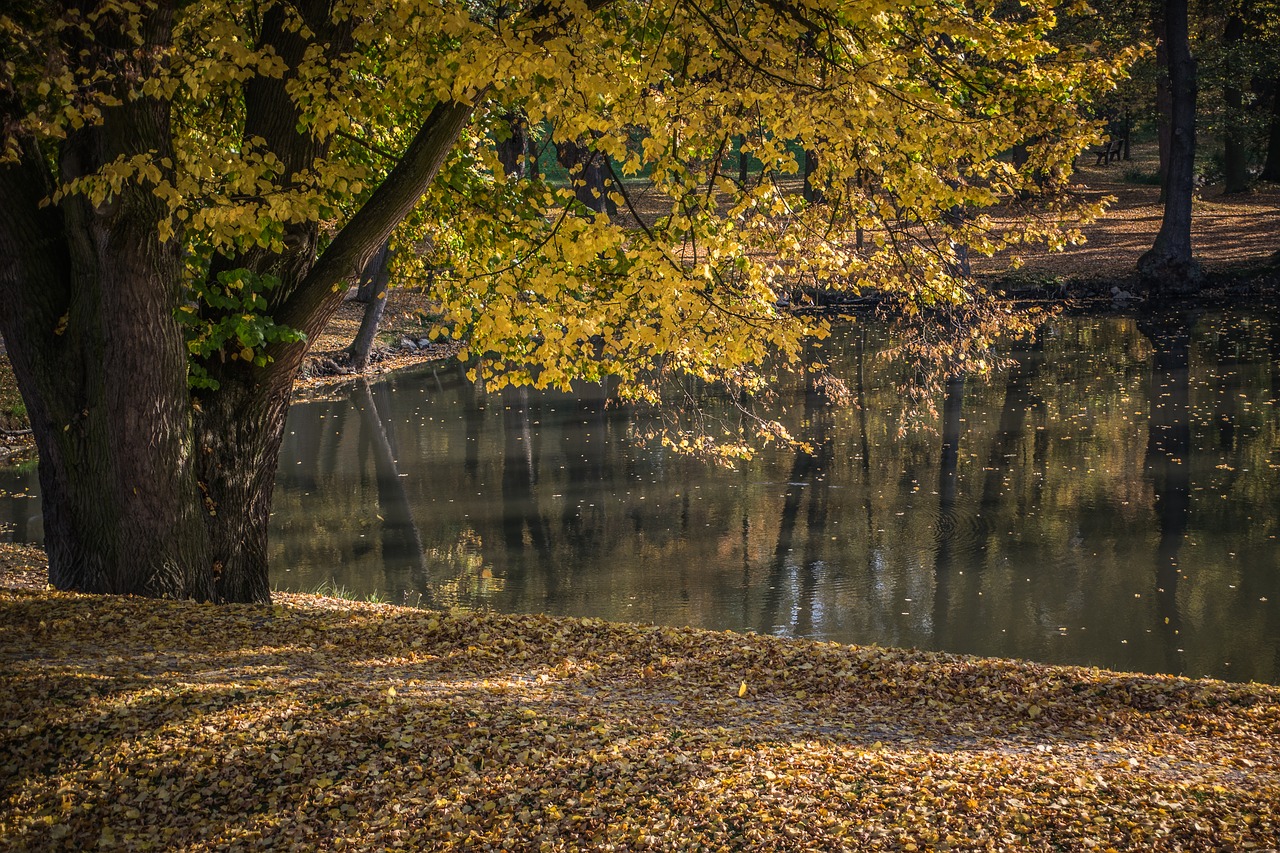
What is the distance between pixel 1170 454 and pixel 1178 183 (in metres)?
16.5

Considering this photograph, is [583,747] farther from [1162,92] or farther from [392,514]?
[1162,92]

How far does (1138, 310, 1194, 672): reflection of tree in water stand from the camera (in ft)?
30.3

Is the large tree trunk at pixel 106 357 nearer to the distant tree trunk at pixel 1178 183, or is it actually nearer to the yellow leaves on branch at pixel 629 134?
the yellow leaves on branch at pixel 629 134

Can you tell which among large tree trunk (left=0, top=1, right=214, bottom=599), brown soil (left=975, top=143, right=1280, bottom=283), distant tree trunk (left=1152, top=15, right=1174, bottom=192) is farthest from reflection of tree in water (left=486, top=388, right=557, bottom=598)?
distant tree trunk (left=1152, top=15, right=1174, bottom=192)

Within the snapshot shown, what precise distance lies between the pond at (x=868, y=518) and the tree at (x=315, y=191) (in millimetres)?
2123

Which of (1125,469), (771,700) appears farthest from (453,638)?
(1125,469)

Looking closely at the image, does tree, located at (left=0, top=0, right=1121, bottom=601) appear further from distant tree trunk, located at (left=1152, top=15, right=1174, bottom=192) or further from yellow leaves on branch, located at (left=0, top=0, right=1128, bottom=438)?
distant tree trunk, located at (left=1152, top=15, right=1174, bottom=192)

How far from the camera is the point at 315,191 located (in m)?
6.36

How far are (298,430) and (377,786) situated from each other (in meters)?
15.3

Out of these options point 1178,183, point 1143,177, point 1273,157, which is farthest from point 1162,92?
point 1178,183

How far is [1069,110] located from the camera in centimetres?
695

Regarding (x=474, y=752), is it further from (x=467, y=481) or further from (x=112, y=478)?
(x=467, y=481)

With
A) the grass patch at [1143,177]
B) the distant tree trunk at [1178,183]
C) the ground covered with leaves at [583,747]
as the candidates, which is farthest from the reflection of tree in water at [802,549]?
the grass patch at [1143,177]

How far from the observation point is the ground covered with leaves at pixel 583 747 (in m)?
4.00
